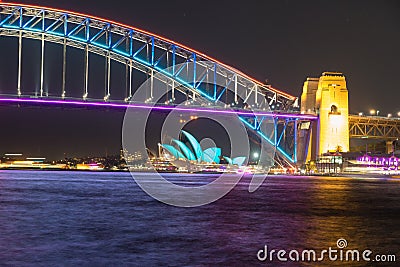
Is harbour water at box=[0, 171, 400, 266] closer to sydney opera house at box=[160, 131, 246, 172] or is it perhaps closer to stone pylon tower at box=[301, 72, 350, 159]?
stone pylon tower at box=[301, 72, 350, 159]

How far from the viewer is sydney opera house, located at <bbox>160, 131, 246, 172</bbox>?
83875 millimetres

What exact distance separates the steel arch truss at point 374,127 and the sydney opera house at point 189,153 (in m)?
19.1

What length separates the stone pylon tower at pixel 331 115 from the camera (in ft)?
237

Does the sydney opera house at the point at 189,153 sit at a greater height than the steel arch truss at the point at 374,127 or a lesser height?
lesser

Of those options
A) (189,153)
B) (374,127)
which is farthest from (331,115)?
(189,153)

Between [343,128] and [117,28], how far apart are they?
26474 millimetres

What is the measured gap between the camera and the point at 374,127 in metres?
82.3

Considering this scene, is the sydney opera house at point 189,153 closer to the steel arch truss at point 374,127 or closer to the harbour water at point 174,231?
the steel arch truss at point 374,127

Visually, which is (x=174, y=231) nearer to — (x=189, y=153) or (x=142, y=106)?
(x=142, y=106)

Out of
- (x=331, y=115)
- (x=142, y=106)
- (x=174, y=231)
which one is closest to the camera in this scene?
(x=174, y=231)

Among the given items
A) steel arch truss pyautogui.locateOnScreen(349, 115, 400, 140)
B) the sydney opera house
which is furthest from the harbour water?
the sydney opera house

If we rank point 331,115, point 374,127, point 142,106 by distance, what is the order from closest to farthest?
point 142,106, point 331,115, point 374,127

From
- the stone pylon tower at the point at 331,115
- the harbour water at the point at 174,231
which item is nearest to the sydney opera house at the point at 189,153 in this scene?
the stone pylon tower at the point at 331,115

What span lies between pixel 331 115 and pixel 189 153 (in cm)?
2003
